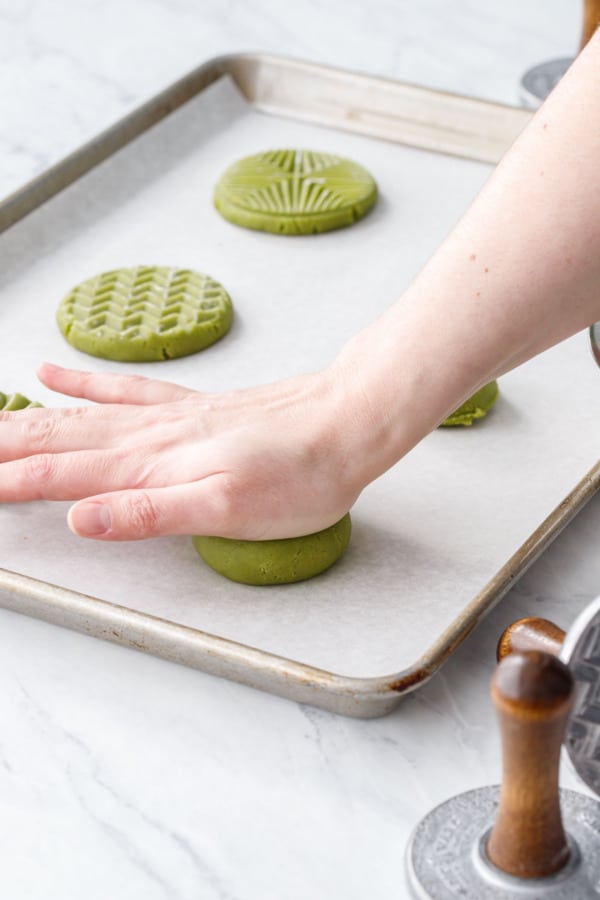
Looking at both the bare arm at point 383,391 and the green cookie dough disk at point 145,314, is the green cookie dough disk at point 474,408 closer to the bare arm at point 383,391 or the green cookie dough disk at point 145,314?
the bare arm at point 383,391

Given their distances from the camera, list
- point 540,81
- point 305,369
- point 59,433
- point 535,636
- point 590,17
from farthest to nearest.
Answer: point 540,81 < point 590,17 < point 305,369 < point 59,433 < point 535,636

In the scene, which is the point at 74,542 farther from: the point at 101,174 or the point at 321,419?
the point at 101,174

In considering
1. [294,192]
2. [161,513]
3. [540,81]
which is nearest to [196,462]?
[161,513]

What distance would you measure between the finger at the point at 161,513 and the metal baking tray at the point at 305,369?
0.05 m

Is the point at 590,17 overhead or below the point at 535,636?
overhead

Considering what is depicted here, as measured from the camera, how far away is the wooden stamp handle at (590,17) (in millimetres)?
1545

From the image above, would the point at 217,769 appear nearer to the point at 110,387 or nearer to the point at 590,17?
the point at 110,387

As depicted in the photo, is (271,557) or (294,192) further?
(294,192)

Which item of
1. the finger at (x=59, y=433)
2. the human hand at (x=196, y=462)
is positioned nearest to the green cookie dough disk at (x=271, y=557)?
the human hand at (x=196, y=462)

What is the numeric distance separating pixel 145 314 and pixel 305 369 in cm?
18

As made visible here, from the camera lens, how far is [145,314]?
4.53 feet

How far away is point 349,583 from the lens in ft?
3.31

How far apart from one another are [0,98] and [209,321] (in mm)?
781

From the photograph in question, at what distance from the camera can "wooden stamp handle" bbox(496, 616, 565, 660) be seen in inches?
32.0
